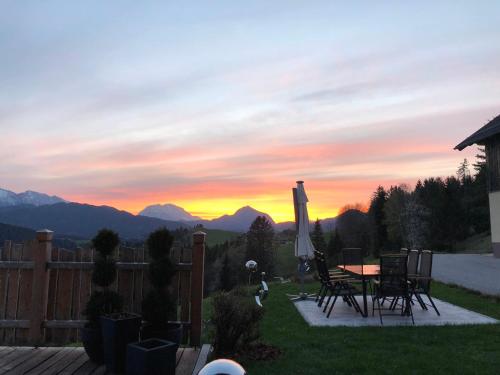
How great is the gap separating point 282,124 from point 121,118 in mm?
4685

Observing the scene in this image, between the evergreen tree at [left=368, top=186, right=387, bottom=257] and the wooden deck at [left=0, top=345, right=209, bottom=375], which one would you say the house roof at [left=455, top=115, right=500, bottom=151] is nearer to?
the wooden deck at [left=0, top=345, right=209, bottom=375]

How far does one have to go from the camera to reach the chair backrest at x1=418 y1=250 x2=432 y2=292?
7102mm

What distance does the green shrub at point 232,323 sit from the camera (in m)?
4.73

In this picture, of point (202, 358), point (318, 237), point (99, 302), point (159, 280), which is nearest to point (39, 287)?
point (99, 302)

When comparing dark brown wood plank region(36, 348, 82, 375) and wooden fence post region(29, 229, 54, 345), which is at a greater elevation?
wooden fence post region(29, 229, 54, 345)

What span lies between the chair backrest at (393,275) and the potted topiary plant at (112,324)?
418 centimetres

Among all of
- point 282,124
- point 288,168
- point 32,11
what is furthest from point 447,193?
point 32,11

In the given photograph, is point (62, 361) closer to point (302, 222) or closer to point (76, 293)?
point (76, 293)

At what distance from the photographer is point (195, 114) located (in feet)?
37.3

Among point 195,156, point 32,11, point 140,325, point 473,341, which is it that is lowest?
point 473,341

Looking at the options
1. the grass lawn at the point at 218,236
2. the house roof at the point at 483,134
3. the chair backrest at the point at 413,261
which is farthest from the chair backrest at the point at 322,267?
the grass lawn at the point at 218,236

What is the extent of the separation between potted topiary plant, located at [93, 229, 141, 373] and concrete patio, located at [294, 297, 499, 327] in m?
3.34

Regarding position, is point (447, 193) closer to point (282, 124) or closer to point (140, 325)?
point (282, 124)

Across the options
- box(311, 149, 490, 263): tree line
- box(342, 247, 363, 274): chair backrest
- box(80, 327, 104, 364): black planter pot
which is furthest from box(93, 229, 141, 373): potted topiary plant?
box(311, 149, 490, 263): tree line
